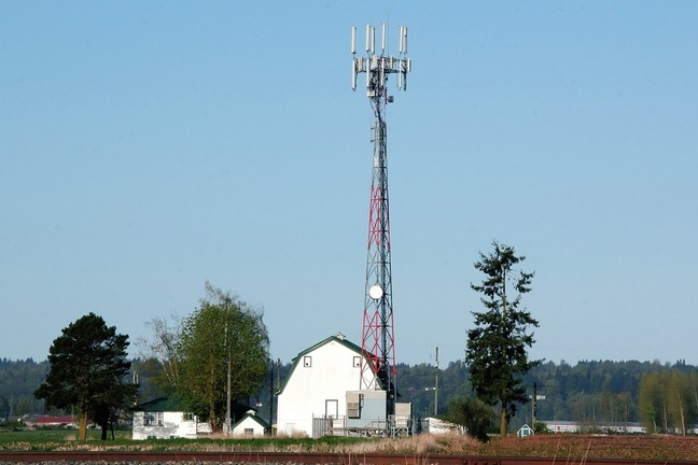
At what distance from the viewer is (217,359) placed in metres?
80.9

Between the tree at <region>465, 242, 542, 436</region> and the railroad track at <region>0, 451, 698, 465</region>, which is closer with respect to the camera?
the railroad track at <region>0, 451, 698, 465</region>

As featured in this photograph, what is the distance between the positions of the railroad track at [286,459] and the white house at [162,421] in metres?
55.6

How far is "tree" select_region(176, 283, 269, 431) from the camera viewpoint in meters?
80.8

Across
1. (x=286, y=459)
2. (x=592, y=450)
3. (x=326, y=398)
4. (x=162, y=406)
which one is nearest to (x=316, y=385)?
(x=326, y=398)

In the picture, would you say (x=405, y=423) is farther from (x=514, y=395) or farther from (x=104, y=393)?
(x=104, y=393)

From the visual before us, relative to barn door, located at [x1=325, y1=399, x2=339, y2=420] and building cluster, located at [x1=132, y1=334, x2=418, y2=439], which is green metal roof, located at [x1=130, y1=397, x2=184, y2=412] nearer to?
building cluster, located at [x1=132, y1=334, x2=418, y2=439]

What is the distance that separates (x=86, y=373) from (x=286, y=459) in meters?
49.6

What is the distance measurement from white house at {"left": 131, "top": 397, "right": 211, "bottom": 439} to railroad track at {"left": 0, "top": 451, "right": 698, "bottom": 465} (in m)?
55.6

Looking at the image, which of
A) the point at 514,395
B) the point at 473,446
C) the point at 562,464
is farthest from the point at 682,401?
the point at 562,464

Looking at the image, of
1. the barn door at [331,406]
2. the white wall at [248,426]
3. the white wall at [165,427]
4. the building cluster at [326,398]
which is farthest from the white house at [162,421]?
the barn door at [331,406]

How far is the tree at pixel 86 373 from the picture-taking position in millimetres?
74688

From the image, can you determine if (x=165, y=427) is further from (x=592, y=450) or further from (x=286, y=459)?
(x=286, y=459)

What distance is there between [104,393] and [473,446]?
38.3m

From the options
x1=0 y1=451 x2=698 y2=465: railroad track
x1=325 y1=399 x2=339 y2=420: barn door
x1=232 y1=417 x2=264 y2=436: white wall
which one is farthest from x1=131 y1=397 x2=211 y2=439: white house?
x1=0 y1=451 x2=698 y2=465: railroad track
